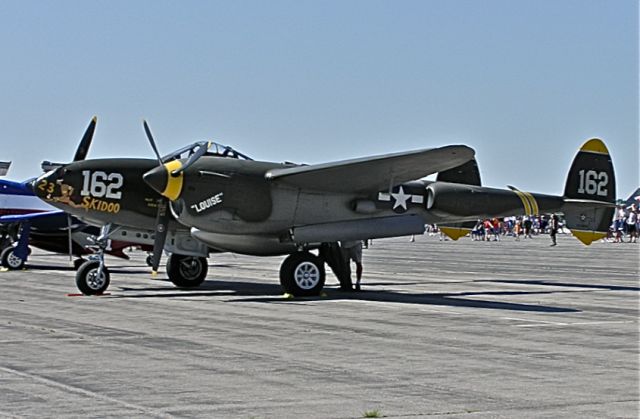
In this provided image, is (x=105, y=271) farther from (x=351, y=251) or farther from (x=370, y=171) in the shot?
(x=370, y=171)

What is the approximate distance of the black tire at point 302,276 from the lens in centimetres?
1955

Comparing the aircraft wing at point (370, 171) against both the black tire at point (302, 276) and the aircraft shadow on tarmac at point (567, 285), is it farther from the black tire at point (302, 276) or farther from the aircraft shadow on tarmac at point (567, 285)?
the aircraft shadow on tarmac at point (567, 285)

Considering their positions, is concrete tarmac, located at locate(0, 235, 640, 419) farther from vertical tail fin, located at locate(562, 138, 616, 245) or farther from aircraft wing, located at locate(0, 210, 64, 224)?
aircraft wing, located at locate(0, 210, 64, 224)

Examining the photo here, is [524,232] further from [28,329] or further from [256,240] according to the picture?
[28,329]

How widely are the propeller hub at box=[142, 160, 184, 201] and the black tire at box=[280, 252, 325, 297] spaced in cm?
225

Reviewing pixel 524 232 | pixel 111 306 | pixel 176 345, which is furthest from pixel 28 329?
pixel 524 232

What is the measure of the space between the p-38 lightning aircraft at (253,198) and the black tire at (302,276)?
0.02 metres

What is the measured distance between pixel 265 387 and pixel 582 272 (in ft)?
71.8

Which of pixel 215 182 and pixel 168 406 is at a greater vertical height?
pixel 215 182

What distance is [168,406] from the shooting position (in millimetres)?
8344

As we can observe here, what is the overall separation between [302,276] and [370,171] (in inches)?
84.7

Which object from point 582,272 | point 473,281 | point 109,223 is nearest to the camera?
point 109,223

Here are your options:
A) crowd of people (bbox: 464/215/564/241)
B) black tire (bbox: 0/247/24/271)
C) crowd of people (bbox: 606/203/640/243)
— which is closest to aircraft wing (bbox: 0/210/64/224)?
black tire (bbox: 0/247/24/271)

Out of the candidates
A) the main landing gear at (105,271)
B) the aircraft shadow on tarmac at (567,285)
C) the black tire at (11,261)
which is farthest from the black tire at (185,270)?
the black tire at (11,261)
